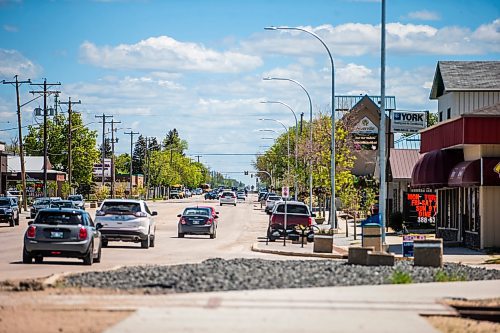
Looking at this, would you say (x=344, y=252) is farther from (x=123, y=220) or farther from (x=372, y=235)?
(x=123, y=220)

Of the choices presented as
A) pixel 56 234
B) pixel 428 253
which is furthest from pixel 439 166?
pixel 56 234

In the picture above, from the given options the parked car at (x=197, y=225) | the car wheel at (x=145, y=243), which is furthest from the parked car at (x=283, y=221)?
the car wheel at (x=145, y=243)

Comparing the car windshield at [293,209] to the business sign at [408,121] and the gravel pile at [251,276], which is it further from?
the business sign at [408,121]

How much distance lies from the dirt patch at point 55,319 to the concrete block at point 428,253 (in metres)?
12.5

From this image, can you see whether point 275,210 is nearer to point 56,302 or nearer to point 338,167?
point 338,167

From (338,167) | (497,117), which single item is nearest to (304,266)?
(497,117)

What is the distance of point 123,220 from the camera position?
37.7 metres

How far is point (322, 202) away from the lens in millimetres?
88250

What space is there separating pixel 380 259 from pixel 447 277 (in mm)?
3246

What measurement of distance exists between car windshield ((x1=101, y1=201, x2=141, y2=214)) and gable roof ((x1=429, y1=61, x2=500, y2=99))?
21519 millimetres

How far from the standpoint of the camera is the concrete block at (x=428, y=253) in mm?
26609

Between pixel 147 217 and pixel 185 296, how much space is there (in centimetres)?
2068

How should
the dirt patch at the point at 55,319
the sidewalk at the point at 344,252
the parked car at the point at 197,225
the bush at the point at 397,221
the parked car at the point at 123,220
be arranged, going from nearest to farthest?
the dirt patch at the point at 55,319
the sidewalk at the point at 344,252
the parked car at the point at 123,220
the parked car at the point at 197,225
the bush at the point at 397,221

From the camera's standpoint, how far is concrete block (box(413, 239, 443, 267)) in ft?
87.3
